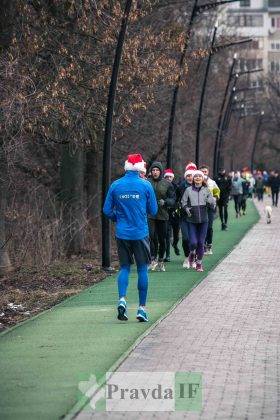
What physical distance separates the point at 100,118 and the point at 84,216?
554 centimetres

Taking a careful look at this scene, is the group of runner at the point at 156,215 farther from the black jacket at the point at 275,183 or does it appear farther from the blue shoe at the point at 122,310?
the black jacket at the point at 275,183

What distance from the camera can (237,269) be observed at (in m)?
24.6

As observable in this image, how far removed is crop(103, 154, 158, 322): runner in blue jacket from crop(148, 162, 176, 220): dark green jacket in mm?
8631

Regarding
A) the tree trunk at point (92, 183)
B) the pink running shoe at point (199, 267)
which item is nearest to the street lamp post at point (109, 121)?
the pink running shoe at point (199, 267)

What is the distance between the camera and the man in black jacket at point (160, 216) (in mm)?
24469

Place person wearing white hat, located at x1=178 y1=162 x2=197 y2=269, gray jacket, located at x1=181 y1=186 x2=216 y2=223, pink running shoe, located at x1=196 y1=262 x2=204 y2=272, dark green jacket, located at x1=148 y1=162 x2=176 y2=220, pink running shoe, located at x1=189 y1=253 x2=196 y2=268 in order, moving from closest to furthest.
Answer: gray jacket, located at x1=181 y1=186 x2=216 y2=223 < pink running shoe, located at x1=196 y1=262 x2=204 y2=272 < dark green jacket, located at x1=148 y1=162 x2=176 y2=220 < pink running shoe, located at x1=189 y1=253 x2=196 y2=268 < person wearing white hat, located at x1=178 y1=162 x2=197 y2=269

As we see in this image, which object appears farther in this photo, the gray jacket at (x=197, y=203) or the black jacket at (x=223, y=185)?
the black jacket at (x=223, y=185)

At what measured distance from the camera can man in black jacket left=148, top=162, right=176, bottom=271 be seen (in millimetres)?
24469

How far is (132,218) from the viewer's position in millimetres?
15711

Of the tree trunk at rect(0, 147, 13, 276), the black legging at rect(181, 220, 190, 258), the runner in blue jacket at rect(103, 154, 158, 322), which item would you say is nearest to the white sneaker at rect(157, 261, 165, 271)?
the black legging at rect(181, 220, 190, 258)

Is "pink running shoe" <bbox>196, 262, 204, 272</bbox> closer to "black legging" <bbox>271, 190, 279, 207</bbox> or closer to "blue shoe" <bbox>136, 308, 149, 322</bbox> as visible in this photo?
"blue shoe" <bbox>136, 308, 149, 322</bbox>

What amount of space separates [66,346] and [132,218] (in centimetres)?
255

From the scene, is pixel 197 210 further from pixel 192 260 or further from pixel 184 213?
pixel 192 260

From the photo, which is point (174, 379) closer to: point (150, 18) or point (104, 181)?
point (104, 181)
